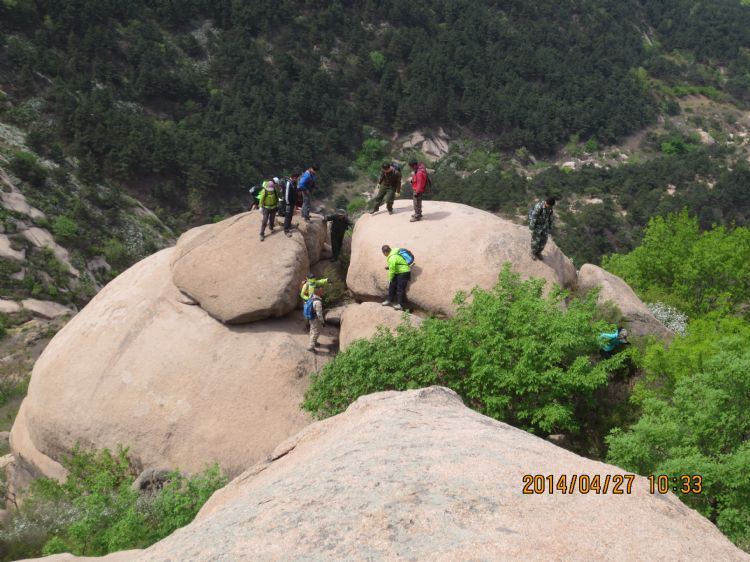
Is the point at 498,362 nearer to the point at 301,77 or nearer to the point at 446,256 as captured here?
the point at 446,256

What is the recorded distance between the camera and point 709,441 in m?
9.03

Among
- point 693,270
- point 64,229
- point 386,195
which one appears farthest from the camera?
point 64,229

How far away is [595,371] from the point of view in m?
10.3

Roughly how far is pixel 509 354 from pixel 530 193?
54.5m

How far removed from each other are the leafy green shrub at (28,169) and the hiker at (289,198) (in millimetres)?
28228

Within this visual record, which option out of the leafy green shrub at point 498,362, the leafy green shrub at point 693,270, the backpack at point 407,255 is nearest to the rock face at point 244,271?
the backpack at point 407,255

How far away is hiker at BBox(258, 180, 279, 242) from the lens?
14.8m

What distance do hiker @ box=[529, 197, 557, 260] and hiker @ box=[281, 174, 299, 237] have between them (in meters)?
6.26

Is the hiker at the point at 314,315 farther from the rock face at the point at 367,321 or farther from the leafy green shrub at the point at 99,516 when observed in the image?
the leafy green shrub at the point at 99,516

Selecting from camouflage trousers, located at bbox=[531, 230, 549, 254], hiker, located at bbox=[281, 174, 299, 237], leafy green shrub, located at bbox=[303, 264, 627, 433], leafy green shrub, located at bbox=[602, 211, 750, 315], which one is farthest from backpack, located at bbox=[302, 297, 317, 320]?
leafy green shrub, located at bbox=[602, 211, 750, 315]

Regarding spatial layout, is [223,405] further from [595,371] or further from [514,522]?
[514,522]

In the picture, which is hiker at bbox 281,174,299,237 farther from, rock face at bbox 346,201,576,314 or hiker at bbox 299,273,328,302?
rock face at bbox 346,201,576,314

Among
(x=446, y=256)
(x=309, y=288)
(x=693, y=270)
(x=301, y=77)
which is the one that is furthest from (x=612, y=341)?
(x=301, y=77)

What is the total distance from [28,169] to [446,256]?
107ft
